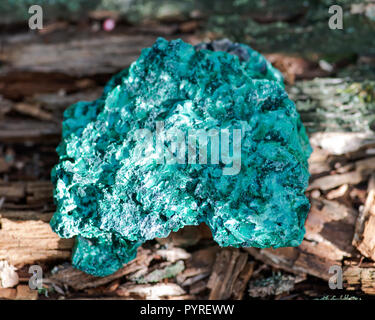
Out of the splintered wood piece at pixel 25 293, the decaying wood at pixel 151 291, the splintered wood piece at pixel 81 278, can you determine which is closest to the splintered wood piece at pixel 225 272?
the decaying wood at pixel 151 291

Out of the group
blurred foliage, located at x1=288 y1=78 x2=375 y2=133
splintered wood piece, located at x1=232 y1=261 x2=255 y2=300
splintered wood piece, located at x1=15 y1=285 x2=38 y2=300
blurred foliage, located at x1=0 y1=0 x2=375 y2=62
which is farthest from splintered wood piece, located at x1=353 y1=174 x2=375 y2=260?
splintered wood piece, located at x1=15 y1=285 x2=38 y2=300

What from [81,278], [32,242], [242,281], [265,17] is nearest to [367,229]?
[242,281]

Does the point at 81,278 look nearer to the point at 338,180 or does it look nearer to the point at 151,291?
the point at 151,291

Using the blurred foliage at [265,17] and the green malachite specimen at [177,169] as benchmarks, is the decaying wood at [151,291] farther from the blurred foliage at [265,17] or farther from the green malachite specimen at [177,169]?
the blurred foliage at [265,17]

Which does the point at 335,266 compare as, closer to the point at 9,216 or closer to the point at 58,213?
the point at 58,213

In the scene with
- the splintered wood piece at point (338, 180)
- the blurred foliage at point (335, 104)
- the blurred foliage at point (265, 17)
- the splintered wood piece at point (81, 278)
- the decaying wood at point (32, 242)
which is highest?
the blurred foliage at point (265, 17)

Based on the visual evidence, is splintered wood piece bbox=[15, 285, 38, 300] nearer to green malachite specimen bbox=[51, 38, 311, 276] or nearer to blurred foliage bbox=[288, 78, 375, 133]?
green malachite specimen bbox=[51, 38, 311, 276]
